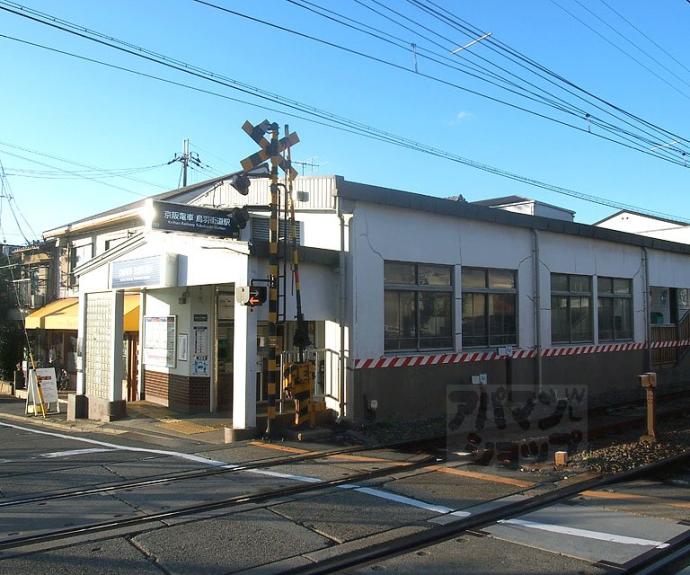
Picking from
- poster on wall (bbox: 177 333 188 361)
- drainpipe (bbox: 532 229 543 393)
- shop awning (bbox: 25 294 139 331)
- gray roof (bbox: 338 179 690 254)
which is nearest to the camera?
gray roof (bbox: 338 179 690 254)

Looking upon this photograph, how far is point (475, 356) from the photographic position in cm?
1606

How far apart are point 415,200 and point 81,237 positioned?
16527 mm

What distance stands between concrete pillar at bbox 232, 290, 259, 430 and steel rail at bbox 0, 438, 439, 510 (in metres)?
1.67

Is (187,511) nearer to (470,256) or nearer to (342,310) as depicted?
(342,310)

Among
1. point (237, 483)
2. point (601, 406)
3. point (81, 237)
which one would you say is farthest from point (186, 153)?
point (237, 483)

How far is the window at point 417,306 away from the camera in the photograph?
47.3 ft

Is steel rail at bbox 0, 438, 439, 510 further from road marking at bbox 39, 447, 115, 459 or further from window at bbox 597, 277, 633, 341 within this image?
window at bbox 597, 277, 633, 341

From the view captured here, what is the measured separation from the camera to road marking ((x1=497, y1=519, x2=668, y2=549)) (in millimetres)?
6280

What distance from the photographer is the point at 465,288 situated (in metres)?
16.0

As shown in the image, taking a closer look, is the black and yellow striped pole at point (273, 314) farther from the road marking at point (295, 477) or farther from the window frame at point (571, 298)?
the window frame at point (571, 298)

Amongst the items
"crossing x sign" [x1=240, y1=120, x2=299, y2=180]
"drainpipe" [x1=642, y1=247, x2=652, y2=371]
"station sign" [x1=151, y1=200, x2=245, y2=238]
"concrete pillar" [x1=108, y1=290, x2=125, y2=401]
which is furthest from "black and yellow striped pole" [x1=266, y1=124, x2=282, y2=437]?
"drainpipe" [x1=642, y1=247, x2=652, y2=371]

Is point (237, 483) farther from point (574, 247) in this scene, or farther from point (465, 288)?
point (574, 247)

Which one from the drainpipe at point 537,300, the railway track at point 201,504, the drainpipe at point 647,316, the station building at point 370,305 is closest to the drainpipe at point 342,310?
the station building at point 370,305

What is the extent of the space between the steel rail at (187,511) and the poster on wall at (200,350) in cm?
770
